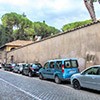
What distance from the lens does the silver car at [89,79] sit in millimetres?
12139

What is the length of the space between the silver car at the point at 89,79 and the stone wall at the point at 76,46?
4.56m

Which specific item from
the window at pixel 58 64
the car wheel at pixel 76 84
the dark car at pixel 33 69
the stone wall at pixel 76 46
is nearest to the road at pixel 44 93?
the car wheel at pixel 76 84


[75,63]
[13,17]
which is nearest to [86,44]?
[75,63]

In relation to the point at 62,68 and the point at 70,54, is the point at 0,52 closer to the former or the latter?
the point at 70,54

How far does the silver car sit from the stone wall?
15.0ft

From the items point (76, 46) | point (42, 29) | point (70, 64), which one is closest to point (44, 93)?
point (70, 64)

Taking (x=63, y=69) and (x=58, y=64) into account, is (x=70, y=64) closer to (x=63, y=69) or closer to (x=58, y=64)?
(x=63, y=69)

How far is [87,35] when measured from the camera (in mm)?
19219

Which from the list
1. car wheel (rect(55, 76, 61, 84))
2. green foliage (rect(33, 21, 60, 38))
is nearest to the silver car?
car wheel (rect(55, 76, 61, 84))

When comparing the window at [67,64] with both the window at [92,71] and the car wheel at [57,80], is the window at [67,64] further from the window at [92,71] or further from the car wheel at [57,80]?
the window at [92,71]

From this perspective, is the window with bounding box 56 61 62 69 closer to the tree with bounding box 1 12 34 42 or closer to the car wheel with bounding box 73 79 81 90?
the car wheel with bounding box 73 79 81 90

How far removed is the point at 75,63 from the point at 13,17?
203 ft

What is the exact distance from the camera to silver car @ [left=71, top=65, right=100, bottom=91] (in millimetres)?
12139

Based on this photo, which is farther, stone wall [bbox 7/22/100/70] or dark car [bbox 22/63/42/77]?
dark car [bbox 22/63/42/77]
